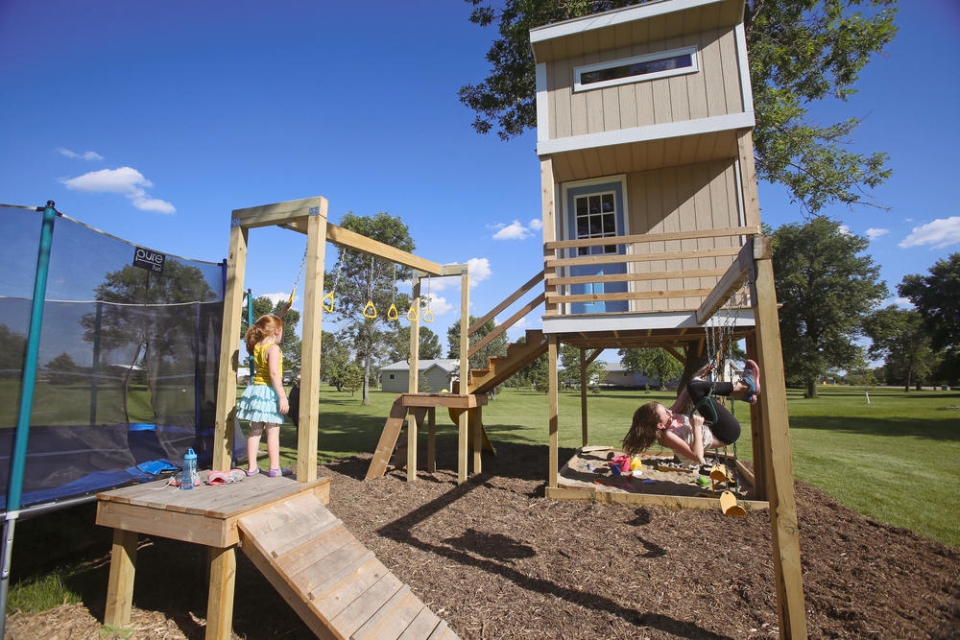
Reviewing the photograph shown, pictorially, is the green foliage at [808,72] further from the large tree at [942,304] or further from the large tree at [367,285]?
the large tree at [942,304]

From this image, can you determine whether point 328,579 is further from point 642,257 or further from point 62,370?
point 642,257

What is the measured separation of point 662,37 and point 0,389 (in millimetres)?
10170

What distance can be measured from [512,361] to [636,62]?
582cm

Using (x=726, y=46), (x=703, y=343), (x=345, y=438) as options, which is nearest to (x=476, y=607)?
(x=703, y=343)

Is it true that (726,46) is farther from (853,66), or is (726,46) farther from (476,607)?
(476,607)

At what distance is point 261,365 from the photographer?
414 centimetres

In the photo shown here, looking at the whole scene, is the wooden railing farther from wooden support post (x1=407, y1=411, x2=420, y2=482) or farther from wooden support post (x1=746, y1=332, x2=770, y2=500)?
wooden support post (x1=407, y1=411, x2=420, y2=482)

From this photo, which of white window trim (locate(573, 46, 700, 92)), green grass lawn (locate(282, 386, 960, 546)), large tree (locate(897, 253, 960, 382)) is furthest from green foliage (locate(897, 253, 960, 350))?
white window trim (locate(573, 46, 700, 92))

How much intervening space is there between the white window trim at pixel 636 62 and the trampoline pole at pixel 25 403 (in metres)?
7.96

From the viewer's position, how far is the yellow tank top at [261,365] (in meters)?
4.09

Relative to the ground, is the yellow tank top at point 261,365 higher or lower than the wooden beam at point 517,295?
lower

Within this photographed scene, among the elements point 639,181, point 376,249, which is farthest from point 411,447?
point 639,181

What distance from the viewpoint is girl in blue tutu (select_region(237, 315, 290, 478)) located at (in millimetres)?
4012

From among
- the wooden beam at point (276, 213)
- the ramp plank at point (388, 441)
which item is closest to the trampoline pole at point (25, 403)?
the wooden beam at point (276, 213)
